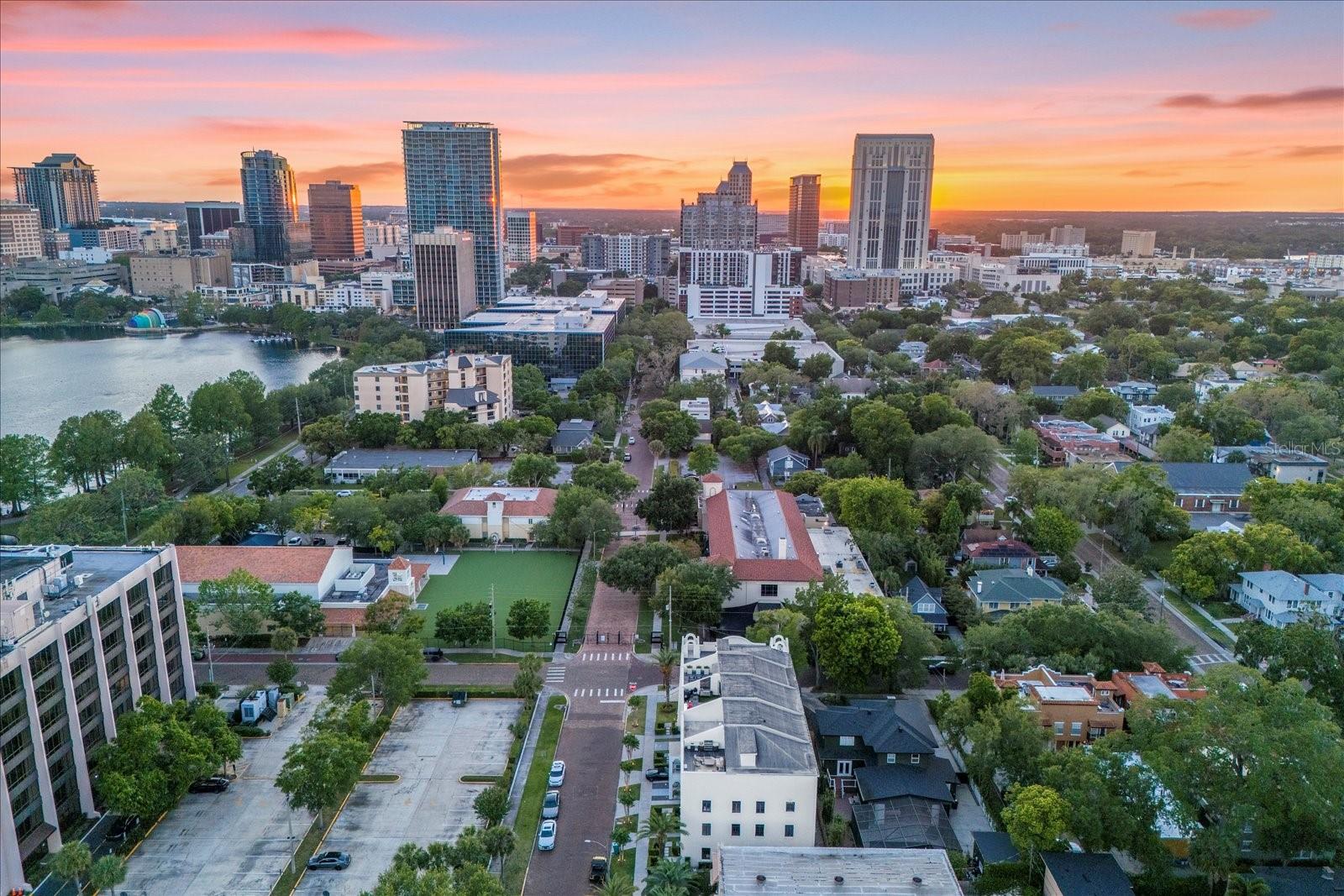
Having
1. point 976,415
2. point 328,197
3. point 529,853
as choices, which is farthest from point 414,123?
point 529,853

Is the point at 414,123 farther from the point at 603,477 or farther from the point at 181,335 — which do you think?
the point at 603,477

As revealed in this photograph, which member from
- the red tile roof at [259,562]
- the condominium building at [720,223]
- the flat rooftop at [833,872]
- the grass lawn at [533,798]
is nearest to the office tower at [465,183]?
the condominium building at [720,223]

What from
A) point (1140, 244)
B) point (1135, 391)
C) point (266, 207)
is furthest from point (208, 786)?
point (1140, 244)

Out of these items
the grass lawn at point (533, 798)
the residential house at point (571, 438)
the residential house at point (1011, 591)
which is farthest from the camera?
the residential house at point (571, 438)

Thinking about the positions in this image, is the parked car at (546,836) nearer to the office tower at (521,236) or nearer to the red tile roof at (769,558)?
the red tile roof at (769,558)

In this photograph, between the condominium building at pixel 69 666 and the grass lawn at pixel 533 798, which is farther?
the grass lawn at pixel 533 798

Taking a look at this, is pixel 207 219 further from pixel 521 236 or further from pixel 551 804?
pixel 551 804
